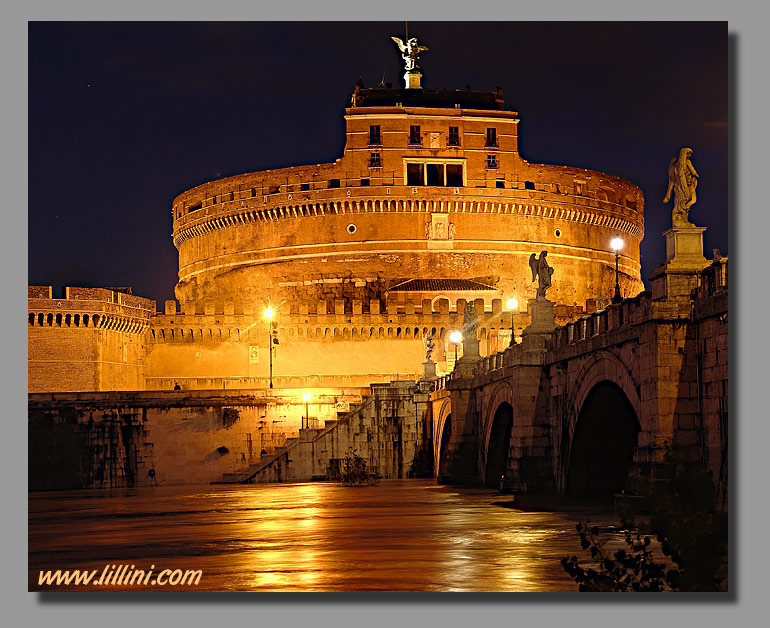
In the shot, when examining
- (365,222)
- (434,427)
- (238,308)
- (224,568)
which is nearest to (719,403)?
(224,568)

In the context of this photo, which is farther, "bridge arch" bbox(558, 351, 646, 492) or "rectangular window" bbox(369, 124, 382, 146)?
"rectangular window" bbox(369, 124, 382, 146)

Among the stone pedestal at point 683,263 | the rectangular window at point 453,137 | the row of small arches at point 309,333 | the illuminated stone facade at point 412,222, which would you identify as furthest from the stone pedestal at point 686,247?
the rectangular window at point 453,137

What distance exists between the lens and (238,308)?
5488cm

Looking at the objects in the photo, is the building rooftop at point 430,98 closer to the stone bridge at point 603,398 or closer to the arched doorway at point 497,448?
the stone bridge at point 603,398

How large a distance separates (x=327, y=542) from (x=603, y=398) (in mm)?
7276

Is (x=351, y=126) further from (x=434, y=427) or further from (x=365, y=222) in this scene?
(x=434, y=427)

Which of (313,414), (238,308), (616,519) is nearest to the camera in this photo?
(616,519)

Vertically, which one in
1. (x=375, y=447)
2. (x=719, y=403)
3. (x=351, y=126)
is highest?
(x=351, y=126)

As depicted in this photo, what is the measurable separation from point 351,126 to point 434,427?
3012cm

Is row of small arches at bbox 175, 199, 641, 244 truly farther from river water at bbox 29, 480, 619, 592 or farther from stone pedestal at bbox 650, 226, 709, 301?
stone pedestal at bbox 650, 226, 709, 301

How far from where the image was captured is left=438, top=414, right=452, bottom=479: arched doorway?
33.3 metres

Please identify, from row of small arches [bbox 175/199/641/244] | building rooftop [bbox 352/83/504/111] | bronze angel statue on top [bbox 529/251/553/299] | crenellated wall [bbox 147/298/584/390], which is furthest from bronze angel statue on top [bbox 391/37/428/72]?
bronze angel statue on top [bbox 529/251/553/299]

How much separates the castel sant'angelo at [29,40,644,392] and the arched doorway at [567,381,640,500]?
2995 centimetres

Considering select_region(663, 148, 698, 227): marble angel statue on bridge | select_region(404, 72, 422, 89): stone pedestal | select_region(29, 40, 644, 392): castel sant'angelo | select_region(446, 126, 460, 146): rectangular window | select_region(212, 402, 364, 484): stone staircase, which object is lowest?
select_region(212, 402, 364, 484): stone staircase
